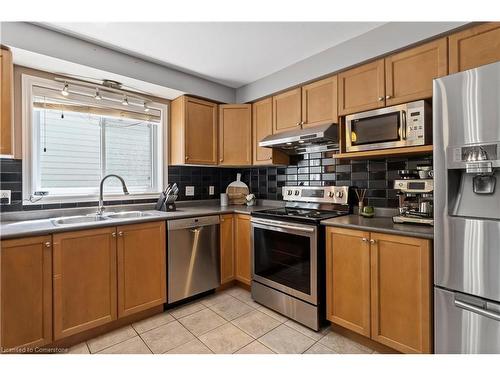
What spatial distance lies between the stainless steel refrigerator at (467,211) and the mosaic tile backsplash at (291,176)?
2.07 ft

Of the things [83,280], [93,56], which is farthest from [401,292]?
[93,56]

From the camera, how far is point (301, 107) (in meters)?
2.41

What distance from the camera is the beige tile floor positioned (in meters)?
1.71

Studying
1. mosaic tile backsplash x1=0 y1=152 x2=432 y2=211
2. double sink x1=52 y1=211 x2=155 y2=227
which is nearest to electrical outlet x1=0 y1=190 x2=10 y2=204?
mosaic tile backsplash x1=0 y1=152 x2=432 y2=211

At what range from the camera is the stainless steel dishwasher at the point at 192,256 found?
88.1 inches

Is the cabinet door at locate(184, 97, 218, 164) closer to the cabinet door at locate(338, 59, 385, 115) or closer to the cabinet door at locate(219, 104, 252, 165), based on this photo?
the cabinet door at locate(219, 104, 252, 165)

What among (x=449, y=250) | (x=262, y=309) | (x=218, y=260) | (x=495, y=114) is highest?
(x=495, y=114)

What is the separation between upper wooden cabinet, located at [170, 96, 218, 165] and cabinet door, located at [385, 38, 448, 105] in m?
1.85

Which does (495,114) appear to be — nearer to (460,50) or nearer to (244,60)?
(460,50)

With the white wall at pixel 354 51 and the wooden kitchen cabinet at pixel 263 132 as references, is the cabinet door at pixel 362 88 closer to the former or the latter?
the white wall at pixel 354 51

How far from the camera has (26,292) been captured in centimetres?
153
